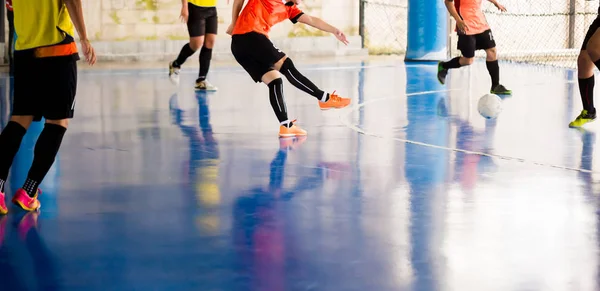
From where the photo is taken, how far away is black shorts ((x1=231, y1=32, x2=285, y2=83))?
32.2 ft

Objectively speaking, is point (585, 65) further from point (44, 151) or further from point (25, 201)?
point (25, 201)

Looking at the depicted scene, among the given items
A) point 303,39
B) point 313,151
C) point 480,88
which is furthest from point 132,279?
point 303,39

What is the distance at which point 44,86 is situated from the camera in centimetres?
626

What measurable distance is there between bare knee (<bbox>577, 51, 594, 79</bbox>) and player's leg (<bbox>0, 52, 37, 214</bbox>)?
5800 millimetres

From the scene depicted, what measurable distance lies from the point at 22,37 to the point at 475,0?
312 inches

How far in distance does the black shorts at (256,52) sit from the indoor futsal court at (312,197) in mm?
648

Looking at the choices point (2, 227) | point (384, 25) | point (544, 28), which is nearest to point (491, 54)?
point (2, 227)

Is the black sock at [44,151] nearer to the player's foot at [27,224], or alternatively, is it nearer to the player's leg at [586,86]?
the player's foot at [27,224]

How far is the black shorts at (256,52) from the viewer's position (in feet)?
32.2

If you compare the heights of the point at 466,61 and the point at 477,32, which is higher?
the point at 477,32

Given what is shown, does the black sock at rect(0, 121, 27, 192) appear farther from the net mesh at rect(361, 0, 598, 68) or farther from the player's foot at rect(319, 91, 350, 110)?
the net mesh at rect(361, 0, 598, 68)

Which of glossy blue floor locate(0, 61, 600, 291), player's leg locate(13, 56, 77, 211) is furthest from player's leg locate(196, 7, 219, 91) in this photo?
player's leg locate(13, 56, 77, 211)

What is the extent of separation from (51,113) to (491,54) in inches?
314

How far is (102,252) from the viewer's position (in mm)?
5395
